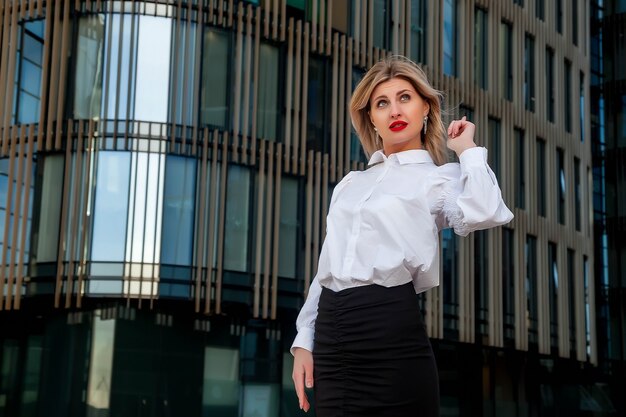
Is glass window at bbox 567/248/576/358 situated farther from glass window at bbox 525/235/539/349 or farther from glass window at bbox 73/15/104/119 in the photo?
glass window at bbox 73/15/104/119

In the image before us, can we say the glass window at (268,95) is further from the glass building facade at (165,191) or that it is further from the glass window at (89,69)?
the glass window at (89,69)

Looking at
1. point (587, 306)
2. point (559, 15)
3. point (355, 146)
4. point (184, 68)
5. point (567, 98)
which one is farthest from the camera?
point (559, 15)

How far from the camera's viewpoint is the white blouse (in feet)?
8.23

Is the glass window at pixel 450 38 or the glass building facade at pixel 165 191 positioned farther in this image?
the glass window at pixel 450 38

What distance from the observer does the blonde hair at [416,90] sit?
8.99 feet

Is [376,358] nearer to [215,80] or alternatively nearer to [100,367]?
[100,367]

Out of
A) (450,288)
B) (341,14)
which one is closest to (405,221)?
(341,14)

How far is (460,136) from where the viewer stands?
263cm

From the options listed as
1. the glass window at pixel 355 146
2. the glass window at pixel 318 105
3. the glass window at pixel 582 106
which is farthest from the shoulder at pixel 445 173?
the glass window at pixel 582 106

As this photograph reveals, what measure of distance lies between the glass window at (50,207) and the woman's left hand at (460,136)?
13886mm

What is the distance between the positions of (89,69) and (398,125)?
46.8 feet

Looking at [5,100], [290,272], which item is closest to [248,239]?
[290,272]

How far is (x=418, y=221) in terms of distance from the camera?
2602 mm

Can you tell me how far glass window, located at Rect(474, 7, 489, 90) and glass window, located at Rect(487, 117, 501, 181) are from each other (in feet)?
3.24
